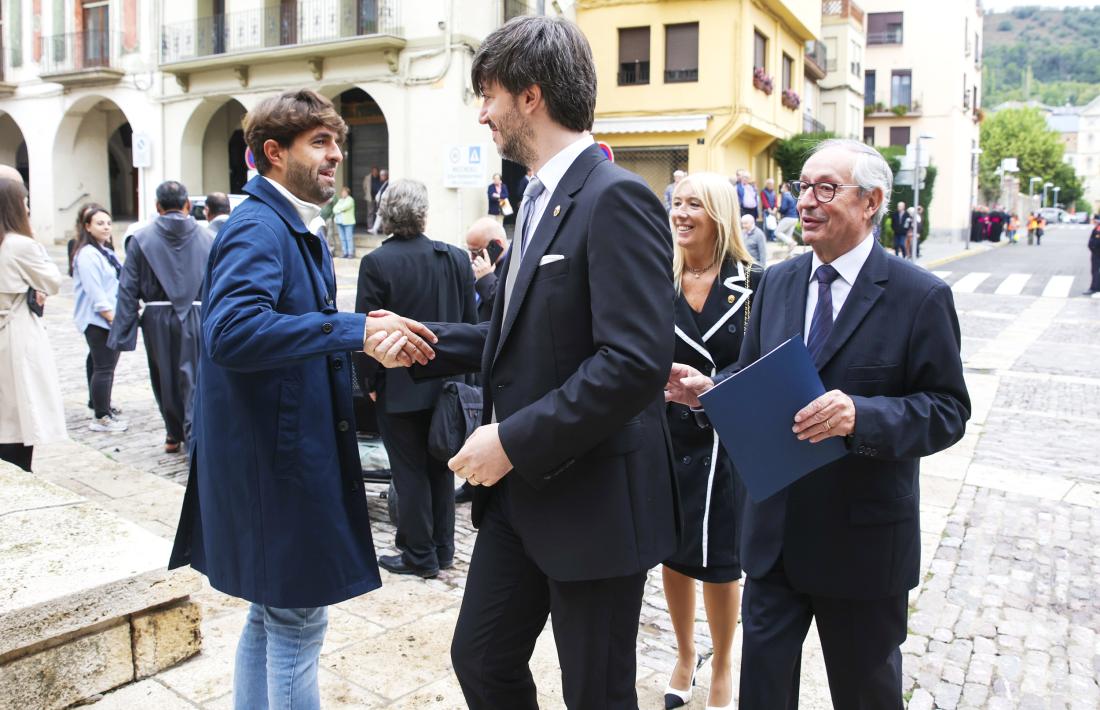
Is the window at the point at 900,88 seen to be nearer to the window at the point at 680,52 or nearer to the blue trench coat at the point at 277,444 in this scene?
the window at the point at 680,52

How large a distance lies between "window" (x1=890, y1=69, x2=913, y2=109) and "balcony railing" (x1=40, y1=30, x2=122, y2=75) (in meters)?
37.7

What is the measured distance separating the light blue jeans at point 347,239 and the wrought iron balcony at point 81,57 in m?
10.1

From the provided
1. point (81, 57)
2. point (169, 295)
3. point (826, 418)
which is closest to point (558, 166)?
point (826, 418)

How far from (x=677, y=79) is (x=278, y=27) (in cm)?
1109

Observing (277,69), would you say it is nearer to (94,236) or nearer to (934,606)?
(94,236)

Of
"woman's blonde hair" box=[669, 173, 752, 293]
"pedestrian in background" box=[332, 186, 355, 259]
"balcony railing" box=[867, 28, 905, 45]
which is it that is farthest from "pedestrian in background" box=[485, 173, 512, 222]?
"balcony railing" box=[867, 28, 905, 45]

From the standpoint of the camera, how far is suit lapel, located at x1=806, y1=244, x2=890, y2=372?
2631mm

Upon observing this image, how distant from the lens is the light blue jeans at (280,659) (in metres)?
2.68

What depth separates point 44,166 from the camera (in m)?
30.1

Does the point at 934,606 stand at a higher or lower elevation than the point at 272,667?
lower

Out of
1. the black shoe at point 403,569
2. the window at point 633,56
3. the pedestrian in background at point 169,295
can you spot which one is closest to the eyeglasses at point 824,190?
the black shoe at point 403,569

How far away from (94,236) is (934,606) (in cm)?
712

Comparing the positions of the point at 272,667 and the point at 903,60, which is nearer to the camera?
the point at 272,667

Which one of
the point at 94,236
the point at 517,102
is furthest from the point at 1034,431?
the point at 94,236
